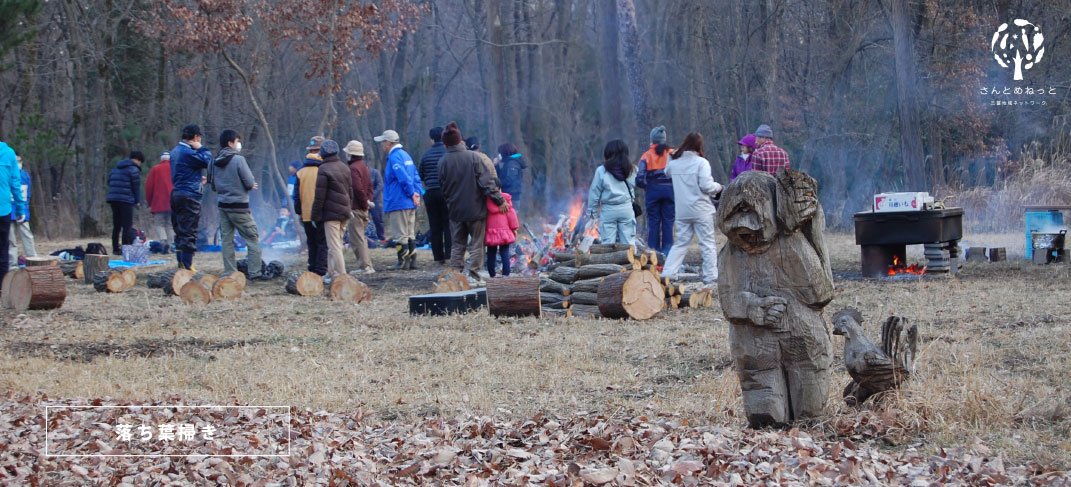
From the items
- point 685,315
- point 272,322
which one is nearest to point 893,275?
point 685,315

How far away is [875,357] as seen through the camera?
16.7 feet

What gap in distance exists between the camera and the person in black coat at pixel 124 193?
18078 millimetres

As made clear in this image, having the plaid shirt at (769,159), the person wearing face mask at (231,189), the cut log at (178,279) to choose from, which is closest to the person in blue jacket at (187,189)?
the person wearing face mask at (231,189)

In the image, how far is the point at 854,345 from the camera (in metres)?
5.17

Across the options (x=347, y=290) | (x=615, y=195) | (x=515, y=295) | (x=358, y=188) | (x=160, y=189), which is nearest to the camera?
(x=515, y=295)

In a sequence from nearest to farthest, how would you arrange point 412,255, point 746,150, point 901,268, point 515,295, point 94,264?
1. point 515,295
2. point 901,268
3. point 746,150
4. point 94,264
5. point 412,255

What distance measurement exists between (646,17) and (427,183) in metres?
20.7

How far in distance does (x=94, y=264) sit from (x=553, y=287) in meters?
7.92

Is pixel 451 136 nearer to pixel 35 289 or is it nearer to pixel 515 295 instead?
pixel 515 295

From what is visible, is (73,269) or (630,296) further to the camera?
(73,269)

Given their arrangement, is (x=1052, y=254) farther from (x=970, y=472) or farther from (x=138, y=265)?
(x=138, y=265)

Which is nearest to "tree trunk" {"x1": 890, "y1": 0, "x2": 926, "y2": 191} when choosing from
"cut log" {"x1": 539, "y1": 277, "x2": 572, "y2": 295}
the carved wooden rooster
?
"cut log" {"x1": 539, "y1": 277, "x2": 572, "y2": 295}

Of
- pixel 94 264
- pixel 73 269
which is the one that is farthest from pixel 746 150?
pixel 73 269

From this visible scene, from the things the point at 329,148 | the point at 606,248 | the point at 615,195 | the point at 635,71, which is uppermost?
the point at 635,71
